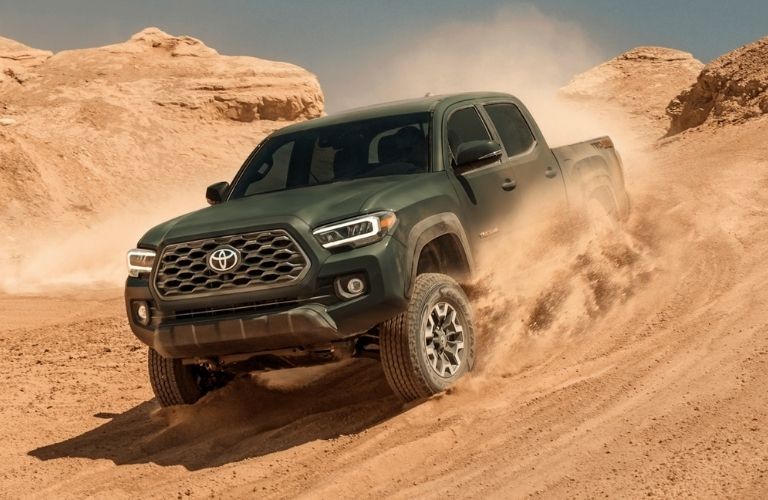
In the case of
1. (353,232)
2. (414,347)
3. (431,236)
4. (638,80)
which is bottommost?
(414,347)

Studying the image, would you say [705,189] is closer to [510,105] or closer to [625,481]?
[510,105]

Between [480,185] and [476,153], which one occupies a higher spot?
[476,153]

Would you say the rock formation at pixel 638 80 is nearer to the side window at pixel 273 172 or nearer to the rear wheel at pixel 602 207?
the rear wheel at pixel 602 207

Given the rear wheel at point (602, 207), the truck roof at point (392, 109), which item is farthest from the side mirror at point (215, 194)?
the rear wheel at point (602, 207)

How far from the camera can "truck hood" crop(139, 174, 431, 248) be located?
6.63m

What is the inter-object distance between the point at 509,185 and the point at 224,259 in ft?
7.55

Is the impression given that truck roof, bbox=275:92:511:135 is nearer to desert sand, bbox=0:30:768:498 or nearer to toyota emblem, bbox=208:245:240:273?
desert sand, bbox=0:30:768:498

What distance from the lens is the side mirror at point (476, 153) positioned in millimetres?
7344

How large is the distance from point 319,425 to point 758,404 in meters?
2.64

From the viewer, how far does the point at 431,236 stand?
6980mm

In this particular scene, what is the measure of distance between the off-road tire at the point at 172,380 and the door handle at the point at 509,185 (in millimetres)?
2406

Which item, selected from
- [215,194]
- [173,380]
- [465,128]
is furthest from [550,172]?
[173,380]

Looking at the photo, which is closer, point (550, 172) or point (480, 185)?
point (480, 185)

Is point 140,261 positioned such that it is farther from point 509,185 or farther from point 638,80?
point 638,80
